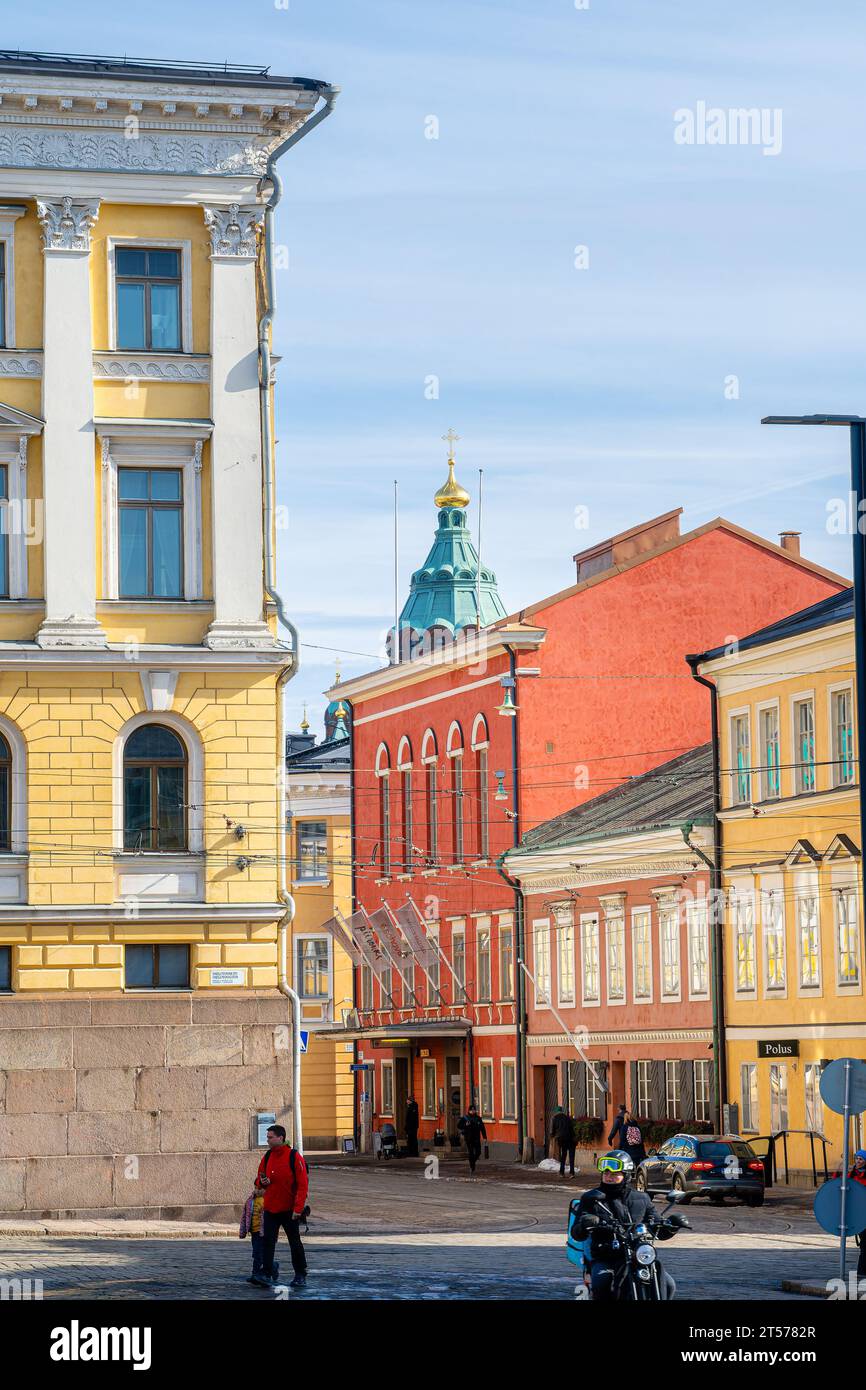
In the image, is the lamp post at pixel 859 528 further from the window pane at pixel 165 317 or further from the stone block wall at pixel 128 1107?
the window pane at pixel 165 317

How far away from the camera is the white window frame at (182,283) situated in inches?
1476

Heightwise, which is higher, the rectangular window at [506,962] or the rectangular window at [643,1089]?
the rectangular window at [506,962]

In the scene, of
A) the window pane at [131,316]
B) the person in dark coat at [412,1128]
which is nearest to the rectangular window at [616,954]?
the person in dark coat at [412,1128]

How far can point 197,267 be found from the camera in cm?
3784

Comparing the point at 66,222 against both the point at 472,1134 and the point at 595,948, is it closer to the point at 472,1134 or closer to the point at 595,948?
the point at 595,948

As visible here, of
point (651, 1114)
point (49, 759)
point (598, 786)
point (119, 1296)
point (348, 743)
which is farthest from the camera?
point (348, 743)

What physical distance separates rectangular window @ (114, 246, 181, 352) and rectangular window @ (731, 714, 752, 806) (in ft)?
62.7

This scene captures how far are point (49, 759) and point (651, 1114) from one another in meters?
22.9

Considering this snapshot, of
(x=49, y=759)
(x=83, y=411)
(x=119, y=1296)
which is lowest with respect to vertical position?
(x=119, y=1296)

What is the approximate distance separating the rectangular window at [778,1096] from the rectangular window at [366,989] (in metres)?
27.5

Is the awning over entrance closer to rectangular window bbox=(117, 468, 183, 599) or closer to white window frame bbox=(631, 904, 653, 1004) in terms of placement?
white window frame bbox=(631, 904, 653, 1004)

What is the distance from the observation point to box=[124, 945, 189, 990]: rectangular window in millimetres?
36625
